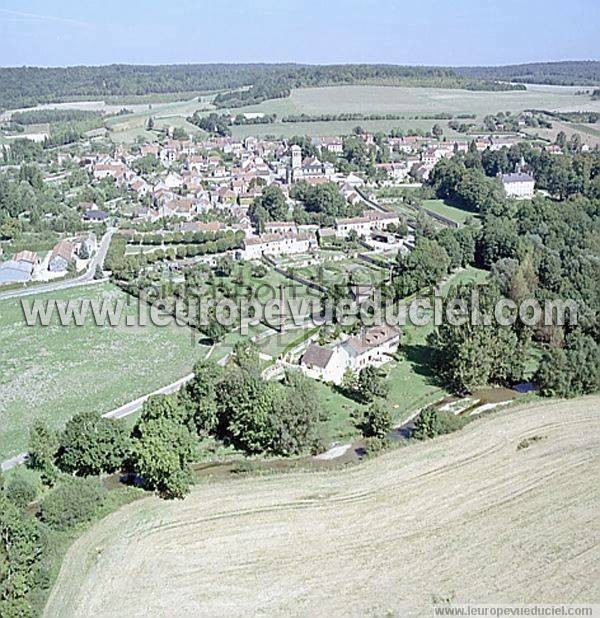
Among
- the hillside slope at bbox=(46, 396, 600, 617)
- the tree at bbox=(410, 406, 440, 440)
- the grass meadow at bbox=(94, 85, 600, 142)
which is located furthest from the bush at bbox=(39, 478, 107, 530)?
the grass meadow at bbox=(94, 85, 600, 142)

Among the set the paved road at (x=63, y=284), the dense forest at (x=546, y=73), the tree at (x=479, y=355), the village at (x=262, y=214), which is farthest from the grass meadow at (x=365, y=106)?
the tree at (x=479, y=355)

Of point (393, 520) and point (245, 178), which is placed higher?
point (245, 178)

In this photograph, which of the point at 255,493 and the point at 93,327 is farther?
the point at 93,327

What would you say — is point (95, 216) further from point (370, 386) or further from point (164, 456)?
point (164, 456)

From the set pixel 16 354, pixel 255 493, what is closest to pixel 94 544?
pixel 255 493

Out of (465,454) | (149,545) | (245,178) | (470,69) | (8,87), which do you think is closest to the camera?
(149,545)

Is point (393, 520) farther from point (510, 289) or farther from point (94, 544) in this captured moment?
point (510, 289)
